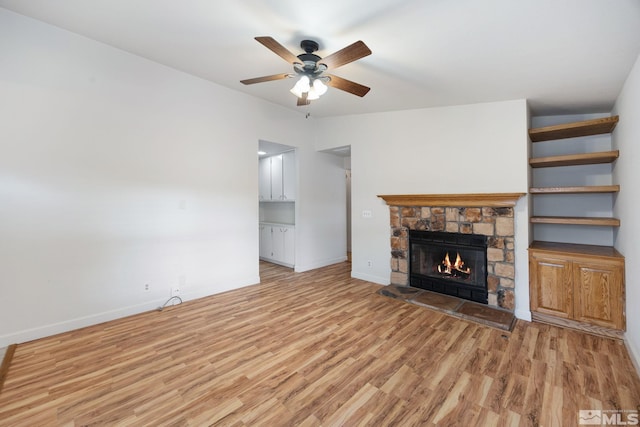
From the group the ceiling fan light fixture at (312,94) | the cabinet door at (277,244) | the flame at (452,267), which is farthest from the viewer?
the cabinet door at (277,244)

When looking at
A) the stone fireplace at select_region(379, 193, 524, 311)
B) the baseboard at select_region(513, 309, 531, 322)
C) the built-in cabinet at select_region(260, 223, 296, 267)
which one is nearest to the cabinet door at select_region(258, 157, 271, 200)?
the built-in cabinet at select_region(260, 223, 296, 267)

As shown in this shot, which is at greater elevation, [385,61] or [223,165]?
[385,61]

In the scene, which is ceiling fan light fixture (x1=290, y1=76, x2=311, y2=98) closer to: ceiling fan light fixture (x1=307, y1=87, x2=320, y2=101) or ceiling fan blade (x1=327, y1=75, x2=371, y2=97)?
ceiling fan light fixture (x1=307, y1=87, x2=320, y2=101)

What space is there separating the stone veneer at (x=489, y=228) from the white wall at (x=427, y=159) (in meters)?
0.11

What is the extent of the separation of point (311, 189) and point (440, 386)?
12.8 feet

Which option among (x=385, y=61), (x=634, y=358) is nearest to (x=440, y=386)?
(x=634, y=358)

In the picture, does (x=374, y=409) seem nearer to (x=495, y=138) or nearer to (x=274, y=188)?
(x=495, y=138)

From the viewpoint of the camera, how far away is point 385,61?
2.68 metres

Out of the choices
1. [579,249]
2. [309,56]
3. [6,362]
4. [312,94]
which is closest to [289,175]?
[312,94]

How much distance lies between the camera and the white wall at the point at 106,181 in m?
2.53

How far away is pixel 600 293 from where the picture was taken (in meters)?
2.72

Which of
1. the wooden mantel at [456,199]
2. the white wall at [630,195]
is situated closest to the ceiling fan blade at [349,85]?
the wooden mantel at [456,199]

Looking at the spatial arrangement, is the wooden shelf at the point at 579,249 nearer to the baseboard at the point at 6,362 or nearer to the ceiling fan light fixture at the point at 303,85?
the ceiling fan light fixture at the point at 303,85

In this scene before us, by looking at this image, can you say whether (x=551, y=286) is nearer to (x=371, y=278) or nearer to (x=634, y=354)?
(x=634, y=354)
